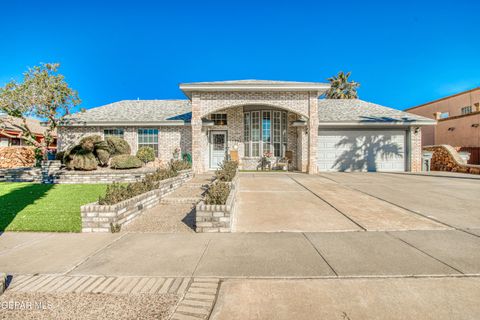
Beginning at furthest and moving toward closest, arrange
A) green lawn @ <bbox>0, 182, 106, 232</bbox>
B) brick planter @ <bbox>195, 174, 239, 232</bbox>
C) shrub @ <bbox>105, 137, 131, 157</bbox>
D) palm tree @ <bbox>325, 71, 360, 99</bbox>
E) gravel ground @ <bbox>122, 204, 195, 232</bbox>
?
palm tree @ <bbox>325, 71, 360, 99</bbox>, shrub @ <bbox>105, 137, 131, 157</bbox>, green lawn @ <bbox>0, 182, 106, 232</bbox>, gravel ground @ <bbox>122, 204, 195, 232</bbox>, brick planter @ <bbox>195, 174, 239, 232</bbox>

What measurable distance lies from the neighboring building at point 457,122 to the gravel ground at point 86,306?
23760 millimetres

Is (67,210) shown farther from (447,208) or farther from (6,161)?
(6,161)

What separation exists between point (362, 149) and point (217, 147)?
951 centimetres

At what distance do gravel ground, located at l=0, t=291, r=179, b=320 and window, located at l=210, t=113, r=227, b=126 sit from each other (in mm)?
13610

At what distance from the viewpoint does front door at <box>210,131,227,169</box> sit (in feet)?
51.2

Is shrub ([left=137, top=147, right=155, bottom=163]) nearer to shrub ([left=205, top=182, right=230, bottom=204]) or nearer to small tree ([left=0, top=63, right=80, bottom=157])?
small tree ([left=0, top=63, right=80, bottom=157])

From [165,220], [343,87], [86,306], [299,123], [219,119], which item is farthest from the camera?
[343,87]

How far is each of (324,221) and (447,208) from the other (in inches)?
142

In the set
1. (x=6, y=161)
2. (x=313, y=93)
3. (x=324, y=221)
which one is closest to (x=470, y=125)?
(x=313, y=93)

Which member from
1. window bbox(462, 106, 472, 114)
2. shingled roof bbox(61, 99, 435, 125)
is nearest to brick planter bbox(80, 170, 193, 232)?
shingled roof bbox(61, 99, 435, 125)

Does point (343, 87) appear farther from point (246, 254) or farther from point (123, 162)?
point (246, 254)

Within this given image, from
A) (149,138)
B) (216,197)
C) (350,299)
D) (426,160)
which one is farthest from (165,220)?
(426,160)

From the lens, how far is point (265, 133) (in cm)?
1535

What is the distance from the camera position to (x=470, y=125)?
18.0 meters
